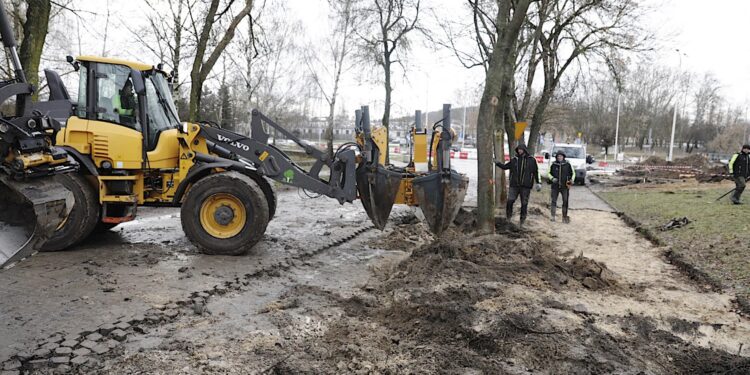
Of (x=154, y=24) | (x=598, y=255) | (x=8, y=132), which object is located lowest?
(x=598, y=255)

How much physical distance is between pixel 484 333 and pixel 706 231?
776 cm

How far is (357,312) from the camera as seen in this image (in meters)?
5.75

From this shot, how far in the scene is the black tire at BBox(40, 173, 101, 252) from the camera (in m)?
7.62

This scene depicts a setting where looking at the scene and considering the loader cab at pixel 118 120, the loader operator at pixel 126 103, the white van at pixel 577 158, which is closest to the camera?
the loader cab at pixel 118 120

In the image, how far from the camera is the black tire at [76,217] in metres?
7.62

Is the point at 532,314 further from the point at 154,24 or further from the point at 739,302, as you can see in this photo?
the point at 154,24

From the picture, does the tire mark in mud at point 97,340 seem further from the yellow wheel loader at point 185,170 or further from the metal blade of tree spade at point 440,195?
the metal blade of tree spade at point 440,195

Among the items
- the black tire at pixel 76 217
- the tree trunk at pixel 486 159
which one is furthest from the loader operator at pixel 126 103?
the tree trunk at pixel 486 159

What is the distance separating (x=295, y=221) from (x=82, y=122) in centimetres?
469

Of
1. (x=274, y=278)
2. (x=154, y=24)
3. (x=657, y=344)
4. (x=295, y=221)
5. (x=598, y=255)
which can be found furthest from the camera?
(x=154, y=24)

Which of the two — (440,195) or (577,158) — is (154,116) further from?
(577,158)

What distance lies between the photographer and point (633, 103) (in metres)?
63.1

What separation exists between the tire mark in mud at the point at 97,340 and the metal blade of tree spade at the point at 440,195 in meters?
3.45

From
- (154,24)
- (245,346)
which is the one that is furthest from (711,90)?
(245,346)
